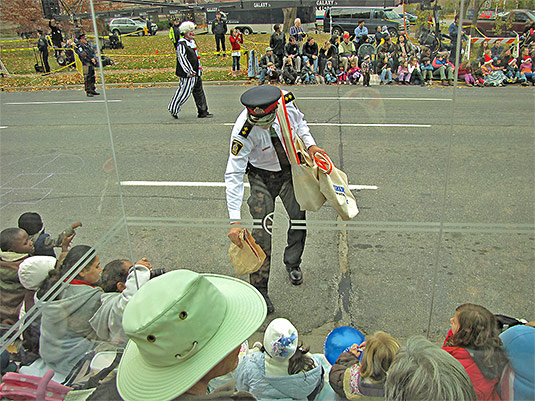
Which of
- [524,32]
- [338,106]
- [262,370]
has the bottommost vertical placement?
[262,370]

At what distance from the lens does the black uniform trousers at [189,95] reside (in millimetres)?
2314

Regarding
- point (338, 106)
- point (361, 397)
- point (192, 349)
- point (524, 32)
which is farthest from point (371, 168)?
point (192, 349)

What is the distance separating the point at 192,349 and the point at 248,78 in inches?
58.9

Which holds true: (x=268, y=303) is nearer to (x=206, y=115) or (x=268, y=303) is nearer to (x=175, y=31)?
(x=206, y=115)

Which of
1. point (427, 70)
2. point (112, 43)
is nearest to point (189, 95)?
point (112, 43)

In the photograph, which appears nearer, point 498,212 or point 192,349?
point 192,349

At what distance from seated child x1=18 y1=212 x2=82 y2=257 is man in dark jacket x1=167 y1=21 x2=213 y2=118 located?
3.15 ft

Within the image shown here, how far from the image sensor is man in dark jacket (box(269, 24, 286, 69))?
6.30 feet

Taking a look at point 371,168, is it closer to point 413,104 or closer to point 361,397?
point 413,104

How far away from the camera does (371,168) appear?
2846mm

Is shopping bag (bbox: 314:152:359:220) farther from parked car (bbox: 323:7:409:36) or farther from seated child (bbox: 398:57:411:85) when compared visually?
parked car (bbox: 323:7:409:36)

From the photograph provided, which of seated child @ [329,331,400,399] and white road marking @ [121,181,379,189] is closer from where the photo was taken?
seated child @ [329,331,400,399]

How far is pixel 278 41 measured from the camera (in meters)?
2.01

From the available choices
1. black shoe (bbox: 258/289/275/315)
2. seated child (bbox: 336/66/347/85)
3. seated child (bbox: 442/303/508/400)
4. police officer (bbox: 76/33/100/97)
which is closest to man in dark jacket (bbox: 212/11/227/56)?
police officer (bbox: 76/33/100/97)
